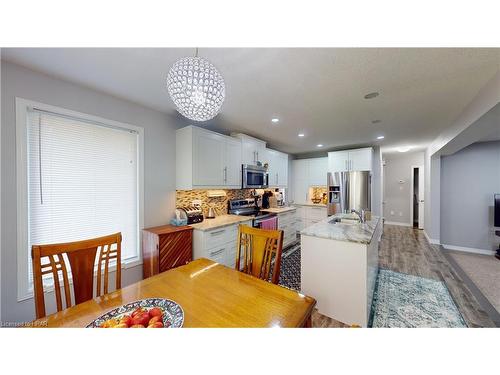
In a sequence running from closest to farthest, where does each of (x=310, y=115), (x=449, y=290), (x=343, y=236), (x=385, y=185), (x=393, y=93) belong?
(x=343, y=236), (x=393, y=93), (x=449, y=290), (x=310, y=115), (x=385, y=185)

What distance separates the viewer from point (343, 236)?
5.84ft

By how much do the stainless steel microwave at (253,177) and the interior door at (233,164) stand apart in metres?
0.11

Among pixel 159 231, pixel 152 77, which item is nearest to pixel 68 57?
pixel 152 77

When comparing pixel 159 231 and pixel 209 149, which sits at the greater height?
pixel 209 149

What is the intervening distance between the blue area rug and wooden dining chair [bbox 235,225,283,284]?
4.26 ft

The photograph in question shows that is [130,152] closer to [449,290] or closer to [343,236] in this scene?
[343,236]

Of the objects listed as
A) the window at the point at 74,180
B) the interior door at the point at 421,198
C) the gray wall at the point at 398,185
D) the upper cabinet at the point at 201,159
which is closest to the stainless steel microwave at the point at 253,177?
the upper cabinet at the point at 201,159

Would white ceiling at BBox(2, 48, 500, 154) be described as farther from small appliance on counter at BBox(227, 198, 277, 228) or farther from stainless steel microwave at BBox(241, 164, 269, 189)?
small appliance on counter at BBox(227, 198, 277, 228)

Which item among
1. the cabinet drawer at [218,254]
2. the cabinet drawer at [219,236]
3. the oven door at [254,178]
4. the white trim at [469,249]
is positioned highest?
the oven door at [254,178]

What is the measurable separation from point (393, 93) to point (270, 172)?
254 cm

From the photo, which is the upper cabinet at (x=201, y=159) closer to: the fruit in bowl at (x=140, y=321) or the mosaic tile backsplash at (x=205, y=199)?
the mosaic tile backsplash at (x=205, y=199)

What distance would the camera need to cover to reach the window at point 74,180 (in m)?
1.54

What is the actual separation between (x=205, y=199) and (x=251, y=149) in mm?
1334

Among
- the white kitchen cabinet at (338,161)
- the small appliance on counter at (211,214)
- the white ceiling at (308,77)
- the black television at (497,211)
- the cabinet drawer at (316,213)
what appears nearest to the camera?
the white ceiling at (308,77)
